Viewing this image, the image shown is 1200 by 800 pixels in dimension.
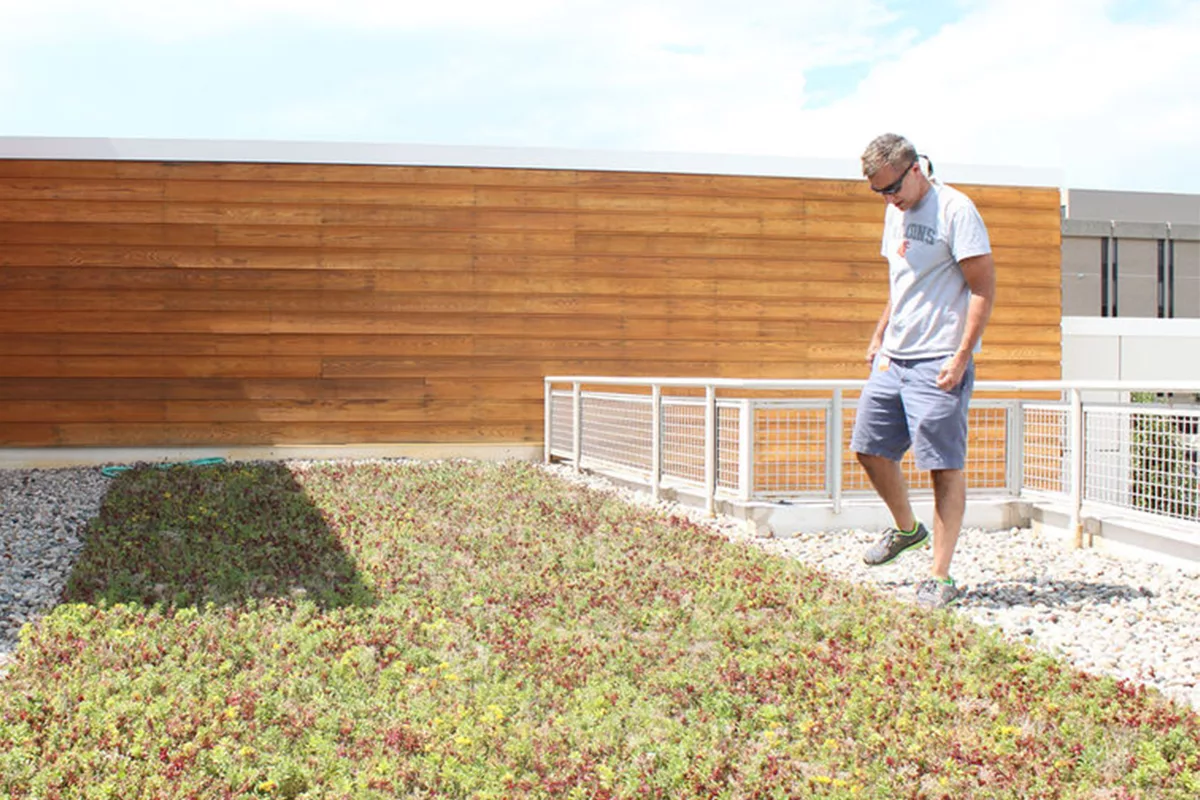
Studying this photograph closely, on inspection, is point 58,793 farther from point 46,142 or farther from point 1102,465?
point 46,142

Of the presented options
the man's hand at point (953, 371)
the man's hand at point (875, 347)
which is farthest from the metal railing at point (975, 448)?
the man's hand at point (953, 371)

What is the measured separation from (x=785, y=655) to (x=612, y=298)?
7.42 meters

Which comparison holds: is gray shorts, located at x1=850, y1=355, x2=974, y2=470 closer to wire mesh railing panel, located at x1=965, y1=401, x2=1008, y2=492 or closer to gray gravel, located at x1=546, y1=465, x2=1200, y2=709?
gray gravel, located at x1=546, y1=465, x2=1200, y2=709

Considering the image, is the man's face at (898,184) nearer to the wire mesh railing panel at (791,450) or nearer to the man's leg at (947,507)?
the man's leg at (947,507)

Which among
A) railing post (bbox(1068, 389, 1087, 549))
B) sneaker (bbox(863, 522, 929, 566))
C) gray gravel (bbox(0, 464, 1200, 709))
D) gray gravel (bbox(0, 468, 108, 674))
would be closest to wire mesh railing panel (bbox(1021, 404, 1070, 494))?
gray gravel (bbox(0, 464, 1200, 709))

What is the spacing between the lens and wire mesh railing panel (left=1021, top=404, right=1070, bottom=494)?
7.08 metres

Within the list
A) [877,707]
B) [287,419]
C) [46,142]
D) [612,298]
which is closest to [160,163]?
[46,142]

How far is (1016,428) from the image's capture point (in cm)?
756

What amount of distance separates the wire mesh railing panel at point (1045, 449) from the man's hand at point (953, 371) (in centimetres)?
319

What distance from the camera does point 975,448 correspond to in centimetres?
789

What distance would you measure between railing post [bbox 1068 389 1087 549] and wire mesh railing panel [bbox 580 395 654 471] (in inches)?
115

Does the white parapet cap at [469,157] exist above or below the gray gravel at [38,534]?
above

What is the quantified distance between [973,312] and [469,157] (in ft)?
24.4

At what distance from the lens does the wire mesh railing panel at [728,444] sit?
6801 millimetres
